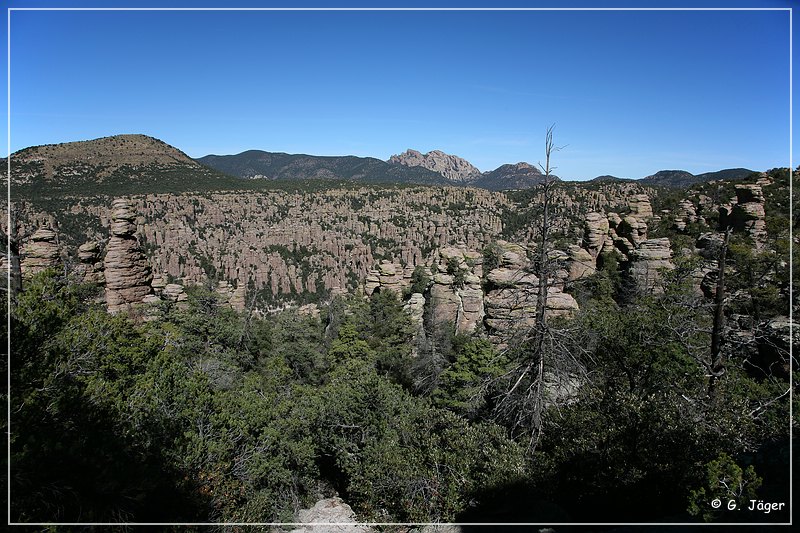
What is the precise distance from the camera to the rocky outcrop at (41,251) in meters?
22.0

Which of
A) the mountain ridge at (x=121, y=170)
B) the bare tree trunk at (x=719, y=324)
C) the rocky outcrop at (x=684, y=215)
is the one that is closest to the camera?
the bare tree trunk at (x=719, y=324)

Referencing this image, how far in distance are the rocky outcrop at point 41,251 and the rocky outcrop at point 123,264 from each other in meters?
2.80

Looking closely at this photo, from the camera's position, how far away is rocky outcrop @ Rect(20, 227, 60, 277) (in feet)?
72.2

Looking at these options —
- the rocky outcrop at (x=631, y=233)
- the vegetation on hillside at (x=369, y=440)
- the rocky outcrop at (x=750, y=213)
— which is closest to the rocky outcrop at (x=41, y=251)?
the vegetation on hillside at (x=369, y=440)

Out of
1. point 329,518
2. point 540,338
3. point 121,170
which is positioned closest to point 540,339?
point 540,338

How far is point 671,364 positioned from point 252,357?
20.0 m

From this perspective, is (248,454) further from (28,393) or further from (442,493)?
(28,393)

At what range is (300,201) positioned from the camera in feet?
406

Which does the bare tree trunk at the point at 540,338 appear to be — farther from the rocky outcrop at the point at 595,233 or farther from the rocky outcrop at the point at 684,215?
the rocky outcrop at the point at 684,215

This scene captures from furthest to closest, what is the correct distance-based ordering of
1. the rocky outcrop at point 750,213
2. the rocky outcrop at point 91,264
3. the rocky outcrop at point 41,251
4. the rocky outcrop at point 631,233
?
the rocky outcrop at point 631,233 < the rocky outcrop at point 750,213 < the rocky outcrop at point 91,264 < the rocky outcrop at point 41,251

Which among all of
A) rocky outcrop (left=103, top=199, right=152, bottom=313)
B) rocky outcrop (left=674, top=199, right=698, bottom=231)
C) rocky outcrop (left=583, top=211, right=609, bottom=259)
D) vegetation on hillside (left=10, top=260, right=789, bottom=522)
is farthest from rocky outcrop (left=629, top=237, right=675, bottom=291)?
rocky outcrop (left=103, top=199, right=152, bottom=313)

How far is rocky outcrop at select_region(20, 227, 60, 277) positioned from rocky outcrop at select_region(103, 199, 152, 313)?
2803 mm

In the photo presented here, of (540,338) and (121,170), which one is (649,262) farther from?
(121,170)

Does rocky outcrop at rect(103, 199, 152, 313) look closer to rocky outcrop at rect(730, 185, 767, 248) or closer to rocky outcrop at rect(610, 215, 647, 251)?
rocky outcrop at rect(610, 215, 647, 251)
